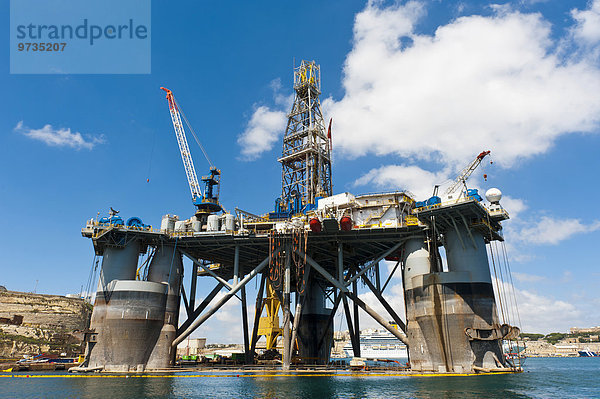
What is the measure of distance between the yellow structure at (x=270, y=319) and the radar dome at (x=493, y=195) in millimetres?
37268

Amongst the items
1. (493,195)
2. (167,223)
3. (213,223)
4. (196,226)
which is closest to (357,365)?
(213,223)

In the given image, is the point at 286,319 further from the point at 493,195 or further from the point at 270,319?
the point at 493,195

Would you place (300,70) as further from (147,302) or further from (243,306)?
(147,302)

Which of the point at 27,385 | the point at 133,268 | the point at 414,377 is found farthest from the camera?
the point at 133,268

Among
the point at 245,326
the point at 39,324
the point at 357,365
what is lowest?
the point at 357,365

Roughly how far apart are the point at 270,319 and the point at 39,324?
66.0 m

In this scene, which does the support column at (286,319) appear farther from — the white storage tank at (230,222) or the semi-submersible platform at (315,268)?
the white storage tank at (230,222)

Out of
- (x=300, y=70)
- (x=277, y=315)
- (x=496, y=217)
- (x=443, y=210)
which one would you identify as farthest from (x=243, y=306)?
(x=300, y=70)

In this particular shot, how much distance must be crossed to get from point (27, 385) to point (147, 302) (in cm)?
1555

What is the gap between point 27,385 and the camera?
4147cm

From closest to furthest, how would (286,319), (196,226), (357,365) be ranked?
1. (357,365)
2. (286,319)
3. (196,226)

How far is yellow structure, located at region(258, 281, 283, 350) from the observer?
67.2 metres

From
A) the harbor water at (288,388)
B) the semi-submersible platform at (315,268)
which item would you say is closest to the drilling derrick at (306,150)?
the semi-submersible platform at (315,268)

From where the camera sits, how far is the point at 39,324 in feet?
313
